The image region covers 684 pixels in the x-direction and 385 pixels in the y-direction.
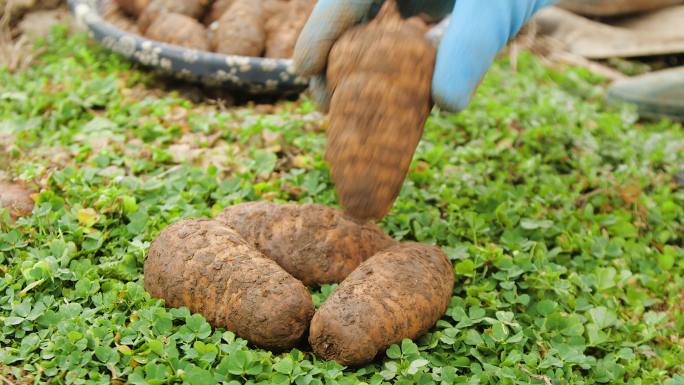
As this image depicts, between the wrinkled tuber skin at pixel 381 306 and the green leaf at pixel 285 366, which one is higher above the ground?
the wrinkled tuber skin at pixel 381 306

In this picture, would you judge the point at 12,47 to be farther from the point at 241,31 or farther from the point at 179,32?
the point at 241,31

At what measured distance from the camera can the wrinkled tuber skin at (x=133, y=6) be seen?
14.2 feet

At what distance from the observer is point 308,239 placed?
2297mm

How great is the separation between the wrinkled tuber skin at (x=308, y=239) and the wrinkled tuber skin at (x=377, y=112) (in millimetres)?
246

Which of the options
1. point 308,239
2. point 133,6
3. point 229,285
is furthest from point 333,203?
point 133,6

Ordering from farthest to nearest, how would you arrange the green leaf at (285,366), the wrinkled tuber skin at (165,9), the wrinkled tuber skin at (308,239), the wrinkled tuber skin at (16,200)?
the wrinkled tuber skin at (165,9) → the wrinkled tuber skin at (16,200) → the wrinkled tuber skin at (308,239) → the green leaf at (285,366)

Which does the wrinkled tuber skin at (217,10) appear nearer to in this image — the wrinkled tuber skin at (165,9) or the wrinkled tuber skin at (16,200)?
the wrinkled tuber skin at (165,9)

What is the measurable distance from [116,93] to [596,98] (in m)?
2.91

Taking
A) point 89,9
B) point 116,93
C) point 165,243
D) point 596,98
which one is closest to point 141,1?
point 89,9

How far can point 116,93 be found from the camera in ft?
12.0

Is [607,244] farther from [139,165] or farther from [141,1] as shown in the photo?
[141,1]

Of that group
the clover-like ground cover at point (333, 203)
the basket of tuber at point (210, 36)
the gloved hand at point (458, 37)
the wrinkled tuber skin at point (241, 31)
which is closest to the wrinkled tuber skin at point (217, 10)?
the basket of tuber at point (210, 36)

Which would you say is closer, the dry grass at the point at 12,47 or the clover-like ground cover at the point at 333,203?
the clover-like ground cover at the point at 333,203

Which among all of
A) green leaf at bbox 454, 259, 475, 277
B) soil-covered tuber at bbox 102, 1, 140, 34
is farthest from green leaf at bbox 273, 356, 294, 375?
soil-covered tuber at bbox 102, 1, 140, 34
